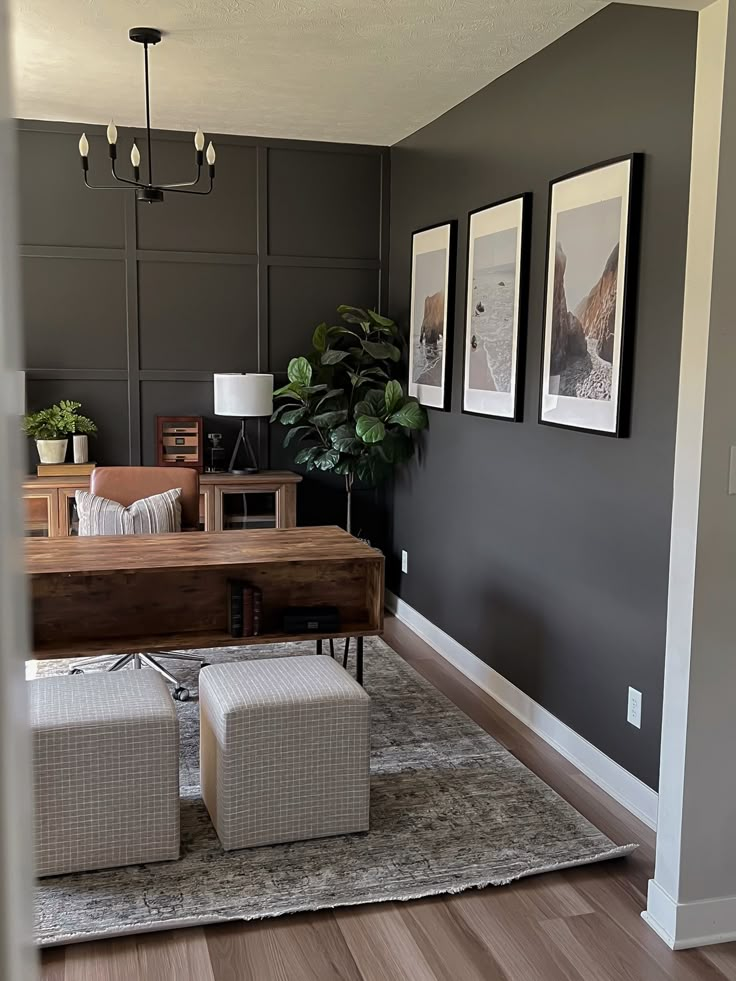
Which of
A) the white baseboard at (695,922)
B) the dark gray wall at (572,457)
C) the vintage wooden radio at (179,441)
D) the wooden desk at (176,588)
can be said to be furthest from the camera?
the vintage wooden radio at (179,441)

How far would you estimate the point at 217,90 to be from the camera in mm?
4559

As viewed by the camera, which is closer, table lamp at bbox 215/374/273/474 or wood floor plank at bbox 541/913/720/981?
wood floor plank at bbox 541/913/720/981

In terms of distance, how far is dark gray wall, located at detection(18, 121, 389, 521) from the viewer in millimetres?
5328

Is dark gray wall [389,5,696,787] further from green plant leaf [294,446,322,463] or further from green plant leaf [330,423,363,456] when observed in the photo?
green plant leaf [294,446,322,463]

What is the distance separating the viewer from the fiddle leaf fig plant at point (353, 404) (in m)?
5.20

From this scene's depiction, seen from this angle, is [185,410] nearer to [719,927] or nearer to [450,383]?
[450,383]

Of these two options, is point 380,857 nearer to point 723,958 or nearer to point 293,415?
point 723,958

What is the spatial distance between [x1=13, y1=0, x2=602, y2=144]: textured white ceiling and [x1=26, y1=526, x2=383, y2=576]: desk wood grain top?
1.88 meters

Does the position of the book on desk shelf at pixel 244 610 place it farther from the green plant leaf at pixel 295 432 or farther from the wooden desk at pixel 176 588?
the green plant leaf at pixel 295 432

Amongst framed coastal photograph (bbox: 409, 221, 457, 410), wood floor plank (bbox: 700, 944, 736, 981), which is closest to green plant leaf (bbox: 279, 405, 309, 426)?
framed coastal photograph (bbox: 409, 221, 457, 410)

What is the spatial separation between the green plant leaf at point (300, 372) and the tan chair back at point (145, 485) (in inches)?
43.0

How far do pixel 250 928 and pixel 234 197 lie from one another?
4.19 m

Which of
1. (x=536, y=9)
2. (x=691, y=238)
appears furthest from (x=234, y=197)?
(x=691, y=238)

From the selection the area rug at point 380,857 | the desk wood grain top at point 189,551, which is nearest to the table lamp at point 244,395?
the desk wood grain top at point 189,551
